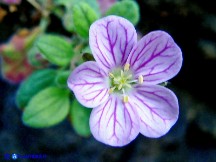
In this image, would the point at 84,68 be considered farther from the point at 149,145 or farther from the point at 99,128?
the point at 149,145

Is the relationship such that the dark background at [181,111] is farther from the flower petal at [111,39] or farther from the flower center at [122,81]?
the flower petal at [111,39]

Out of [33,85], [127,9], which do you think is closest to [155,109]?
[127,9]

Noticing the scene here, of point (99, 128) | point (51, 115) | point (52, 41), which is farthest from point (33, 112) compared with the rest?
point (99, 128)

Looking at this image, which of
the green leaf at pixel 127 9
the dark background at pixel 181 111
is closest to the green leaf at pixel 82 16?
the green leaf at pixel 127 9

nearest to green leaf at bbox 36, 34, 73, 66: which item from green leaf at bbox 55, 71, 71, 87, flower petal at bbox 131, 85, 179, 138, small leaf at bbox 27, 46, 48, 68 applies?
green leaf at bbox 55, 71, 71, 87

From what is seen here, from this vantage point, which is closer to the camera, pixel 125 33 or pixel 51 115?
pixel 125 33

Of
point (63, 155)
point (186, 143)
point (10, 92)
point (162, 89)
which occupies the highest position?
point (162, 89)
